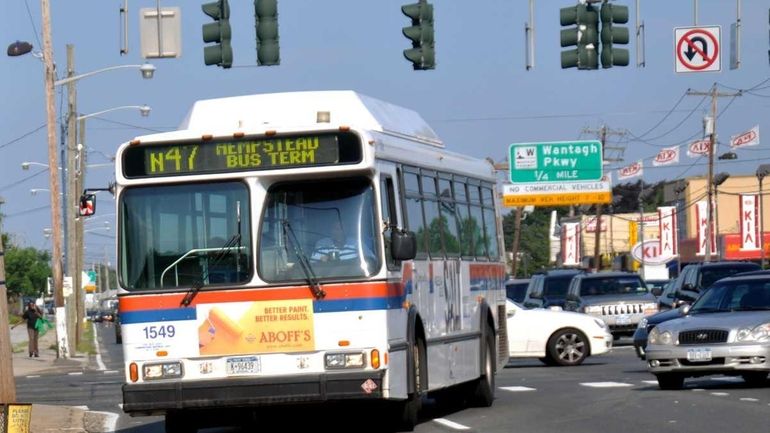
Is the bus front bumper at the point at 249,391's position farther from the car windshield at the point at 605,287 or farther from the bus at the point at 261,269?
the car windshield at the point at 605,287

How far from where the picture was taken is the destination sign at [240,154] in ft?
46.6

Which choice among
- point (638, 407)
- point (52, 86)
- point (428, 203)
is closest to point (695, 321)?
point (638, 407)

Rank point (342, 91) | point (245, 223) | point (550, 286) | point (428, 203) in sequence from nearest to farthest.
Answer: point (245, 223) < point (342, 91) < point (428, 203) < point (550, 286)

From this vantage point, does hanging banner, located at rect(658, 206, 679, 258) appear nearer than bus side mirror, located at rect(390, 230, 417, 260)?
No

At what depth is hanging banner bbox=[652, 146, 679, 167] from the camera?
76.8 meters

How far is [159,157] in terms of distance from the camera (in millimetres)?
14477

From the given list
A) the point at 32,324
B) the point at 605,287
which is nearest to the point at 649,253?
the point at 32,324

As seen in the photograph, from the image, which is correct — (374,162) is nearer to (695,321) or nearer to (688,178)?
(695,321)

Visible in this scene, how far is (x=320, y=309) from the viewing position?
13992mm

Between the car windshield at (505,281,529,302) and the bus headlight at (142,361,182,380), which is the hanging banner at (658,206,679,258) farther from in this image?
the bus headlight at (142,361,182,380)

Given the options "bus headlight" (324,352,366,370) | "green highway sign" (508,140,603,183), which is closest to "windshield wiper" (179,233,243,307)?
"bus headlight" (324,352,366,370)

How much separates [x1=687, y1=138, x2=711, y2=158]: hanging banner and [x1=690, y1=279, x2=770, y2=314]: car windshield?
172 feet

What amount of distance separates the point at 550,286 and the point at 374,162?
26078 mm

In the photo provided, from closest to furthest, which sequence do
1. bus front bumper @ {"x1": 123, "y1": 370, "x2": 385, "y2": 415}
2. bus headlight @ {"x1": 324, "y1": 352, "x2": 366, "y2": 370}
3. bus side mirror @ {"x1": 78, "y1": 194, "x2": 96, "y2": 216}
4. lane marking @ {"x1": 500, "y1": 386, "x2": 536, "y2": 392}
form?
bus front bumper @ {"x1": 123, "y1": 370, "x2": 385, "y2": 415} < bus headlight @ {"x1": 324, "y1": 352, "x2": 366, "y2": 370} < bus side mirror @ {"x1": 78, "y1": 194, "x2": 96, "y2": 216} < lane marking @ {"x1": 500, "y1": 386, "x2": 536, "y2": 392}
